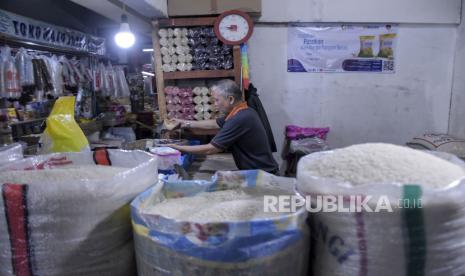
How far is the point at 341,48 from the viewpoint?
3434mm

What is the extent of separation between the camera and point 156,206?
0.90 meters

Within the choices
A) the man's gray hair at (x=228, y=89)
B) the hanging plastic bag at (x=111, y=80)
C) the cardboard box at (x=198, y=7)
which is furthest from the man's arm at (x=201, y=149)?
the hanging plastic bag at (x=111, y=80)

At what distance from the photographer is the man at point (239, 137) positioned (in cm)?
233

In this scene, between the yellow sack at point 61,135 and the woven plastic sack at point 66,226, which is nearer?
the woven plastic sack at point 66,226

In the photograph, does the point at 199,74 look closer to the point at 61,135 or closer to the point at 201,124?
the point at 201,124

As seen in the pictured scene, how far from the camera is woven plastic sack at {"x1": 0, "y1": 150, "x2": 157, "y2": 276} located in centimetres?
80

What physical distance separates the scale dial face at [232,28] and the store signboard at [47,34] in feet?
6.31

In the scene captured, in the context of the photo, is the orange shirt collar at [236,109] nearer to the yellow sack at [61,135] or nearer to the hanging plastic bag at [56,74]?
the yellow sack at [61,135]

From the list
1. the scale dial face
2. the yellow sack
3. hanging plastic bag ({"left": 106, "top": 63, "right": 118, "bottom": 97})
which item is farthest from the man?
hanging plastic bag ({"left": 106, "top": 63, "right": 118, "bottom": 97})

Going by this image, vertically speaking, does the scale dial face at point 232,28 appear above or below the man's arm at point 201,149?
above

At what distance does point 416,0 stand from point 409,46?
1.43 feet

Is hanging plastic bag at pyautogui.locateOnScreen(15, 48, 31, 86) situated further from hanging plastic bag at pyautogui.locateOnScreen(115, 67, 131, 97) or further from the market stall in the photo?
hanging plastic bag at pyautogui.locateOnScreen(115, 67, 131, 97)

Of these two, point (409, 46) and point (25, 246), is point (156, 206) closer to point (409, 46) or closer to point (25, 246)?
point (25, 246)

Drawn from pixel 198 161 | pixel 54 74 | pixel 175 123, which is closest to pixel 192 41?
pixel 175 123
